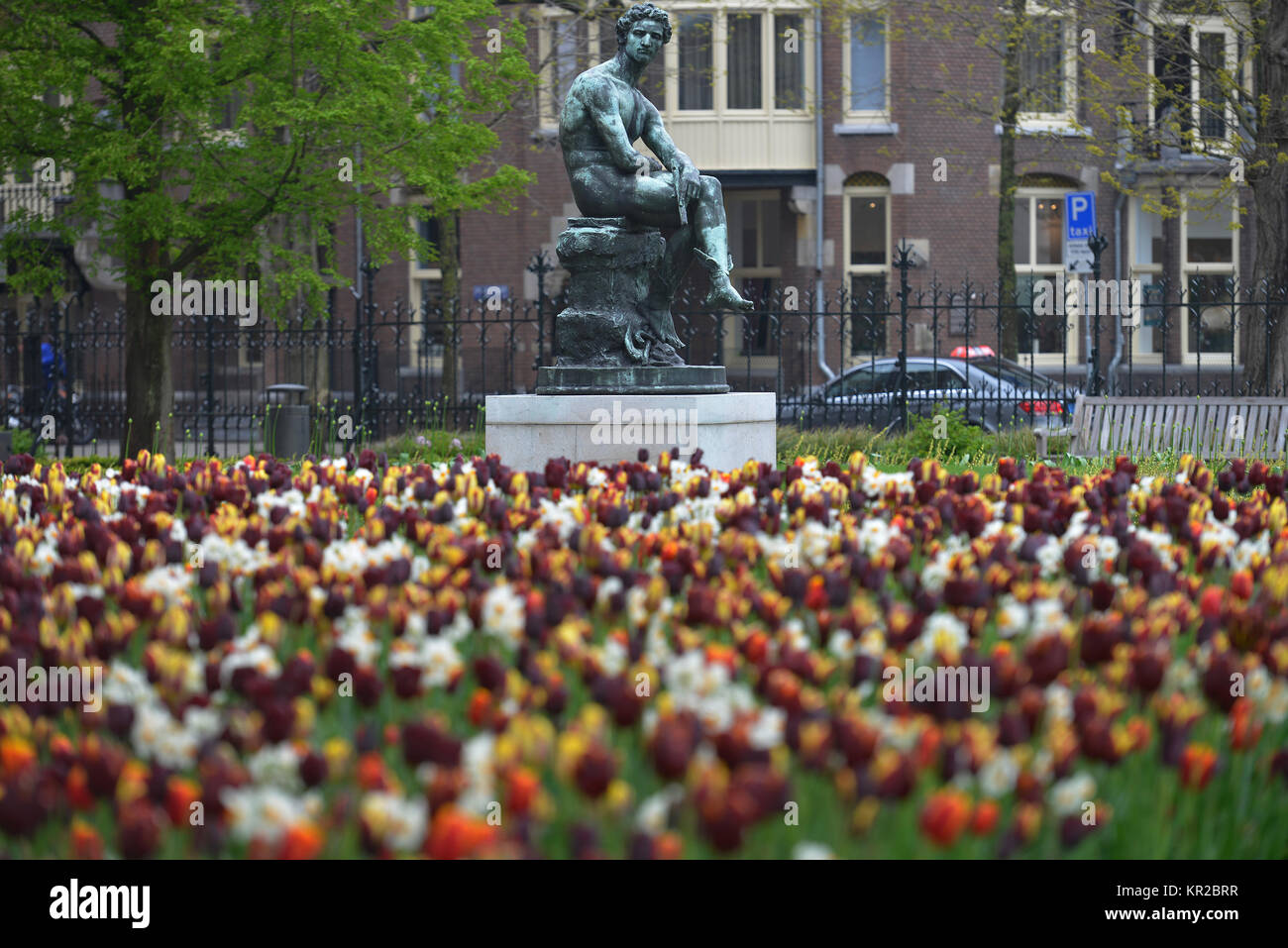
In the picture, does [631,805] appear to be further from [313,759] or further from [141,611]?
[141,611]

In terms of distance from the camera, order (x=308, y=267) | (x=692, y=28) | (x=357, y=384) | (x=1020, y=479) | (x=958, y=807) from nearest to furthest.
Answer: (x=958, y=807), (x=1020, y=479), (x=308, y=267), (x=357, y=384), (x=692, y=28)

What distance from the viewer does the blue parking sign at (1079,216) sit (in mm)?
18266

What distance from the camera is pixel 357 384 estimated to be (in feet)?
55.6

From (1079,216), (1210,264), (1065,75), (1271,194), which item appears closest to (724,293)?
(1079,216)

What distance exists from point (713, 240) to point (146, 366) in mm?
7924

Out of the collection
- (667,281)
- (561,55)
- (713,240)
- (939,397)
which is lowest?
(939,397)

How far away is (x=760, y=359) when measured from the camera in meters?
29.3

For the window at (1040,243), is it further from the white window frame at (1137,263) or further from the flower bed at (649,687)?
the flower bed at (649,687)

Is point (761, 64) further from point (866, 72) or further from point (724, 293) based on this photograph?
point (724, 293)

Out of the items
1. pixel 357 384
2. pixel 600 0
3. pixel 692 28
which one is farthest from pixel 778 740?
pixel 692 28

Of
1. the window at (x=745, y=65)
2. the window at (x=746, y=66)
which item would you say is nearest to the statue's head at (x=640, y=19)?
the window at (x=745, y=65)

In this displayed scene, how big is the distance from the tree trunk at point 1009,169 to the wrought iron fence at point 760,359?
15 cm

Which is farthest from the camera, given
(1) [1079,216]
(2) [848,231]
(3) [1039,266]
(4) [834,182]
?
(3) [1039,266]

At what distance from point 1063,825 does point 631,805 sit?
75 cm
